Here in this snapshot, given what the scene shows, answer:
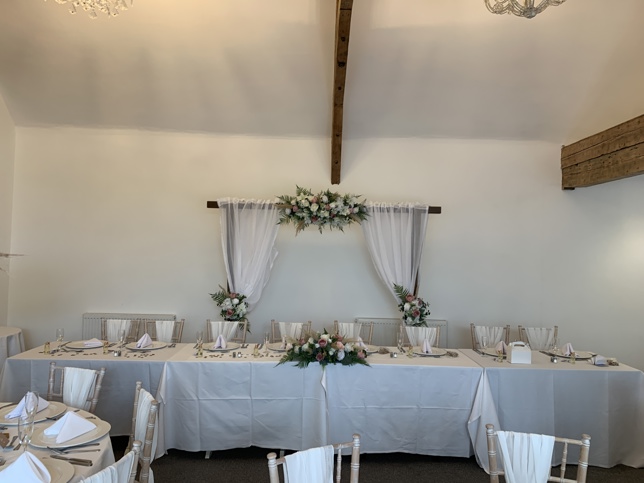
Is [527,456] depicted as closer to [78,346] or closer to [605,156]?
[78,346]

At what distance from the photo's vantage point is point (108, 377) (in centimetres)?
393

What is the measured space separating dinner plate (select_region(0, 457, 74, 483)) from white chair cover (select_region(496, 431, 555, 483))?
197cm

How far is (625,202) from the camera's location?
20.5 ft

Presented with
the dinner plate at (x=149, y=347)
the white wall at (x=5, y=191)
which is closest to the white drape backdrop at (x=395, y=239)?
the dinner plate at (x=149, y=347)

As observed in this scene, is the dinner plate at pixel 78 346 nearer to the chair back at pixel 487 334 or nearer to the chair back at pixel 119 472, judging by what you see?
the chair back at pixel 119 472

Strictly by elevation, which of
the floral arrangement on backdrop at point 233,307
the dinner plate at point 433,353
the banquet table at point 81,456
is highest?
the floral arrangement on backdrop at point 233,307

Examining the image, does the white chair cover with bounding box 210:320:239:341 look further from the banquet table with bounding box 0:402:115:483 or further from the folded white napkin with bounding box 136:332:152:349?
the banquet table with bounding box 0:402:115:483

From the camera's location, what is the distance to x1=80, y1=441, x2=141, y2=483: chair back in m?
1.68

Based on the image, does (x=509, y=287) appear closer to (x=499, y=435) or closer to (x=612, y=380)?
(x=612, y=380)

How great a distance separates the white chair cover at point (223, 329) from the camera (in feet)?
16.9

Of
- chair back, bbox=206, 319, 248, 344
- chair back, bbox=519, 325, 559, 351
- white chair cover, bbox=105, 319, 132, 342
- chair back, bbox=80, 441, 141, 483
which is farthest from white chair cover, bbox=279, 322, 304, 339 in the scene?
chair back, bbox=80, 441, 141, 483

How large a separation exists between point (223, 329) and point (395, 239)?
240 cm

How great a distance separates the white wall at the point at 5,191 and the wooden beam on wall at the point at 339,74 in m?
4.27

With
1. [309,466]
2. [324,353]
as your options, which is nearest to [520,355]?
[324,353]
